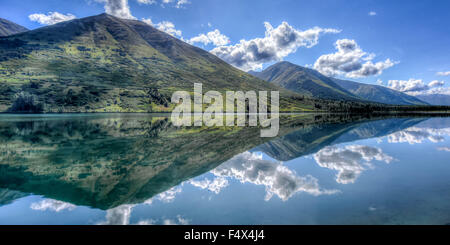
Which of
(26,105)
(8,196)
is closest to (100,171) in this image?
(8,196)

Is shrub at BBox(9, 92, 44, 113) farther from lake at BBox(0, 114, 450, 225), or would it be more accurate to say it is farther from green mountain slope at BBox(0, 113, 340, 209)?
lake at BBox(0, 114, 450, 225)

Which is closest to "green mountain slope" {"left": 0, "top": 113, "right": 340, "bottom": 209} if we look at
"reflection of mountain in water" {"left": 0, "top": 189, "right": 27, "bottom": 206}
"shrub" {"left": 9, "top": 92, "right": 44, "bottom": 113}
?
"reflection of mountain in water" {"left": 0, "top": 189, "right": 27, "bottom": 206}

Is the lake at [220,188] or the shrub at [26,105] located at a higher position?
the shrub at [26,105]

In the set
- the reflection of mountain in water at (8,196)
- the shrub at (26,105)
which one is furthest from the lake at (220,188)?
the shrub at (26,105)

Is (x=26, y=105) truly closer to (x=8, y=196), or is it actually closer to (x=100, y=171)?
(x=100, y=171)

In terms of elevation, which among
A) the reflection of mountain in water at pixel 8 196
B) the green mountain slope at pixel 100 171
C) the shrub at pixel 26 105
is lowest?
the reflection of mountain in water at pixel 8 196

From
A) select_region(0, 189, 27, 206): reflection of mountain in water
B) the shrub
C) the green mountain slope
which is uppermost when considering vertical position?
the shrub

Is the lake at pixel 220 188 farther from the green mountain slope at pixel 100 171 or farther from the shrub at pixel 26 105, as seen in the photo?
the shrub at pixel 26 105

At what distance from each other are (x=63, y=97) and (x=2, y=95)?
4040cm

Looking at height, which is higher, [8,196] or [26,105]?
[26,105]

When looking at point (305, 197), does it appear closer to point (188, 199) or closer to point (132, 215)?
point (188, 199)

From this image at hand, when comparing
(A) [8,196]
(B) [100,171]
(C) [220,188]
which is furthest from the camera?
(B) [100,171]
